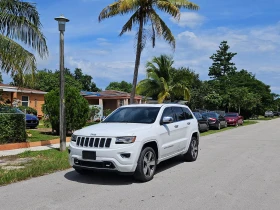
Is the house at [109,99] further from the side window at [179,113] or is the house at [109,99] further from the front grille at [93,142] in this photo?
the front grille at [93,142]

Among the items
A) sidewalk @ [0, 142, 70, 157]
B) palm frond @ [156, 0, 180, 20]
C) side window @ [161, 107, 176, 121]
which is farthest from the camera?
palm frond @ [156, 0, 180, 20]

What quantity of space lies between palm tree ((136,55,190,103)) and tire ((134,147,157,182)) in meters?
22.7

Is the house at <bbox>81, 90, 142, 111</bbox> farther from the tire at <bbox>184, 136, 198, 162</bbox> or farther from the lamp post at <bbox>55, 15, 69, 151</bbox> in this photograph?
the tire at <bbox>184, 136, 198, 162</bbox>

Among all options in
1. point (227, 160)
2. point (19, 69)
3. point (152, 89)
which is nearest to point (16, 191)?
point (19, 69)

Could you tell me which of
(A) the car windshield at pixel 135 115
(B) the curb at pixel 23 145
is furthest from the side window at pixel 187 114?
(B) the curb at pixel 23 145

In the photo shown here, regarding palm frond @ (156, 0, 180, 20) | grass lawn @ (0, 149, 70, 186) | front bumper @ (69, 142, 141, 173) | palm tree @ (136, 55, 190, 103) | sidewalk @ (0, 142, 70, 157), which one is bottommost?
grass lawn @ (0, 149, 70, 186)

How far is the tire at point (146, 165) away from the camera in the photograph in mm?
7031

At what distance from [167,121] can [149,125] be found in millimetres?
570

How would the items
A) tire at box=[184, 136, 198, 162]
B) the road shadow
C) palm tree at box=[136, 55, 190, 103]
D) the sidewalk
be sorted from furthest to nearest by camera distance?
1. palm tree at box=[136, 55, 190, 103]
2. the sidewalk
3. tire at box=[184, 136, 198, 162]
4. the road shadow

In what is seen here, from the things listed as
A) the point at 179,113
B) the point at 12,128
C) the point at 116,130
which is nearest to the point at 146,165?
the point at 116,130

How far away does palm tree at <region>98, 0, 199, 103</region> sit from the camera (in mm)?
17969

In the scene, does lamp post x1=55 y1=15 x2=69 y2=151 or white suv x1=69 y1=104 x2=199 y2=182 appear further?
lamp post x1=55 y1=15 x2=69 y2=151

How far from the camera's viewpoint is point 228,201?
5805mm

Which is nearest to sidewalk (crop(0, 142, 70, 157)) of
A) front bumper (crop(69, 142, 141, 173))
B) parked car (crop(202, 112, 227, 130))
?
front bumper (crop(69, 142, 141, 173))
